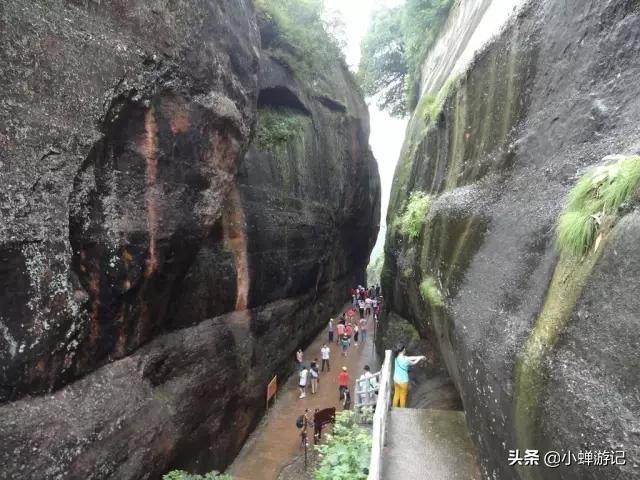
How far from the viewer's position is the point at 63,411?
632cm

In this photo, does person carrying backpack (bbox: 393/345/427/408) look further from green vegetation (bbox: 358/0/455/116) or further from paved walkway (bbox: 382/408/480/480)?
green vegetation (bbox: 358/0/455/116)

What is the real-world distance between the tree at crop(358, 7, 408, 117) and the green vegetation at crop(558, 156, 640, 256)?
1913 centimetres

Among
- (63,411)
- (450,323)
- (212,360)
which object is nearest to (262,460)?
(212,360)

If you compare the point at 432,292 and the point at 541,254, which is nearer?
the point at 541,254

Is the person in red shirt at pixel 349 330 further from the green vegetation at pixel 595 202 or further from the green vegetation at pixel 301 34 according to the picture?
the green vegetation at pixel 595 202

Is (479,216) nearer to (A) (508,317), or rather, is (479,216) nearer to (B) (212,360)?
(A) (508,317)

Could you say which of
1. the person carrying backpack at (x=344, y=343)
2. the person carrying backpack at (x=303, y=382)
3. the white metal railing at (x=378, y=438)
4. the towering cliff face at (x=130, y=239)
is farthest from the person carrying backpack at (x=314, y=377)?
→ the white metal railing at (x=378, y=438)

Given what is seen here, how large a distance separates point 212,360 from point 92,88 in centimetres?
634

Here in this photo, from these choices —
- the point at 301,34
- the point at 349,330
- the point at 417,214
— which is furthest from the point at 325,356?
the point at 301,34

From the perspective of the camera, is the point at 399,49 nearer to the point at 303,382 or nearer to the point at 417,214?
the point at 417,214

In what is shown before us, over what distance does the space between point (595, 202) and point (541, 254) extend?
0.97m

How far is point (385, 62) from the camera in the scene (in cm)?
2317

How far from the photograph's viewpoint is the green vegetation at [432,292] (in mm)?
7632

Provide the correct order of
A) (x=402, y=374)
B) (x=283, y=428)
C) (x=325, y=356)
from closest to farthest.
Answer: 1. (x=402, y=374)
2. (x=283, y=428)
3. (x=325, y=356)
